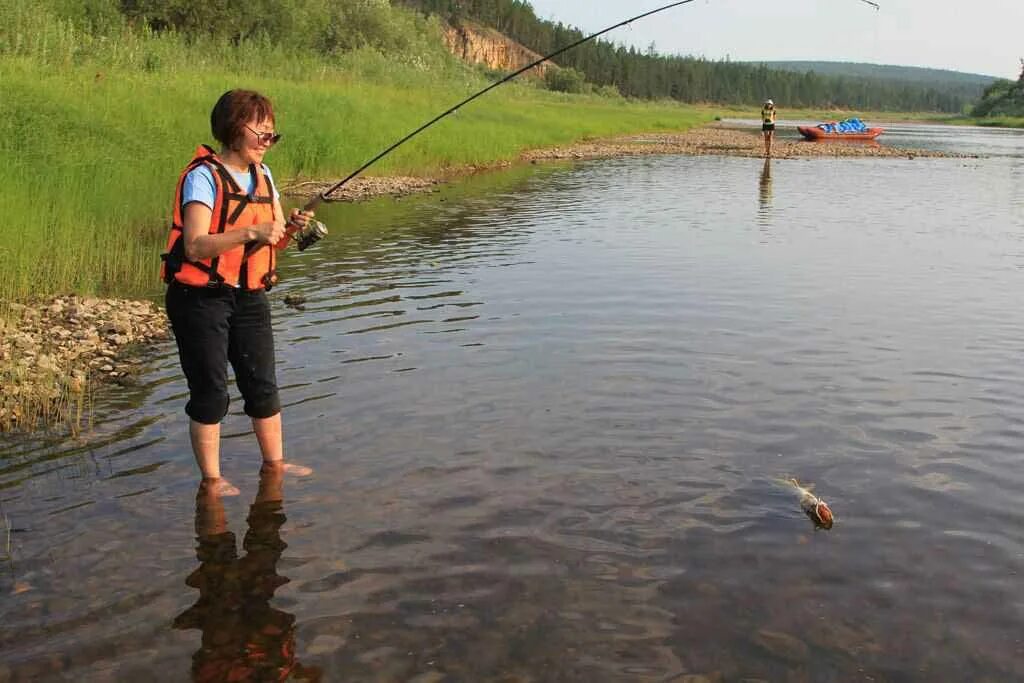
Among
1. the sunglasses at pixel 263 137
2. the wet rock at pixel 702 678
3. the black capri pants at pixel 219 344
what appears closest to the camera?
the wet rock at pixel 702 678

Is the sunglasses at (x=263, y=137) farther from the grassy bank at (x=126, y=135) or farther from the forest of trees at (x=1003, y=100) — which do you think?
the forest of trees at (x=1003, y=100)

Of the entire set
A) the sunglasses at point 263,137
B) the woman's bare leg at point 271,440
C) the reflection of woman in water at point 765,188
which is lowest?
the woman's bare leg at point 271,440

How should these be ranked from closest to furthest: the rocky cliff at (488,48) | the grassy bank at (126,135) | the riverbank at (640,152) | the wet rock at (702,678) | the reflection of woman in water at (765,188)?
the wet rock at (702,678) → the grassy bank at (126,135) → the reflection of woman in water at (765,188) → the riverbank at (640,152) → the rocky cliff at (488,48)

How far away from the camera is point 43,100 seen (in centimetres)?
1173

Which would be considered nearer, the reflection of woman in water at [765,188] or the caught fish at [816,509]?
the caught fish at [816,509]

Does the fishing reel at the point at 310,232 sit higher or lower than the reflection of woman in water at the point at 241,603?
higher

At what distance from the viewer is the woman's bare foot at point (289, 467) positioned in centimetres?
537

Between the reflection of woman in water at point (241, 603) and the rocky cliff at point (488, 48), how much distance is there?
405 feet

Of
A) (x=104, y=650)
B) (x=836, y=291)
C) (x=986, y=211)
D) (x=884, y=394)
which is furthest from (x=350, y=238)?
(x=986, y=211)

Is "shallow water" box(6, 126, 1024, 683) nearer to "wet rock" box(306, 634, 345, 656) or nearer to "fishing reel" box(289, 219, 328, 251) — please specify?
"wet rock" box(306, 634, 345, 656)

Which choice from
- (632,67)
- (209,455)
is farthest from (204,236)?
(632,67)

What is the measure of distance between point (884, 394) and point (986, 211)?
14.9 meters

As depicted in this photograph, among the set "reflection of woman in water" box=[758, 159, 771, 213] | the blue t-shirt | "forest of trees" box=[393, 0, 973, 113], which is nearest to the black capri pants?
the blue t-shirt

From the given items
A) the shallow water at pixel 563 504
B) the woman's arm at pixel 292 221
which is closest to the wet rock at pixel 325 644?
the shallow water at pixel 563 504
